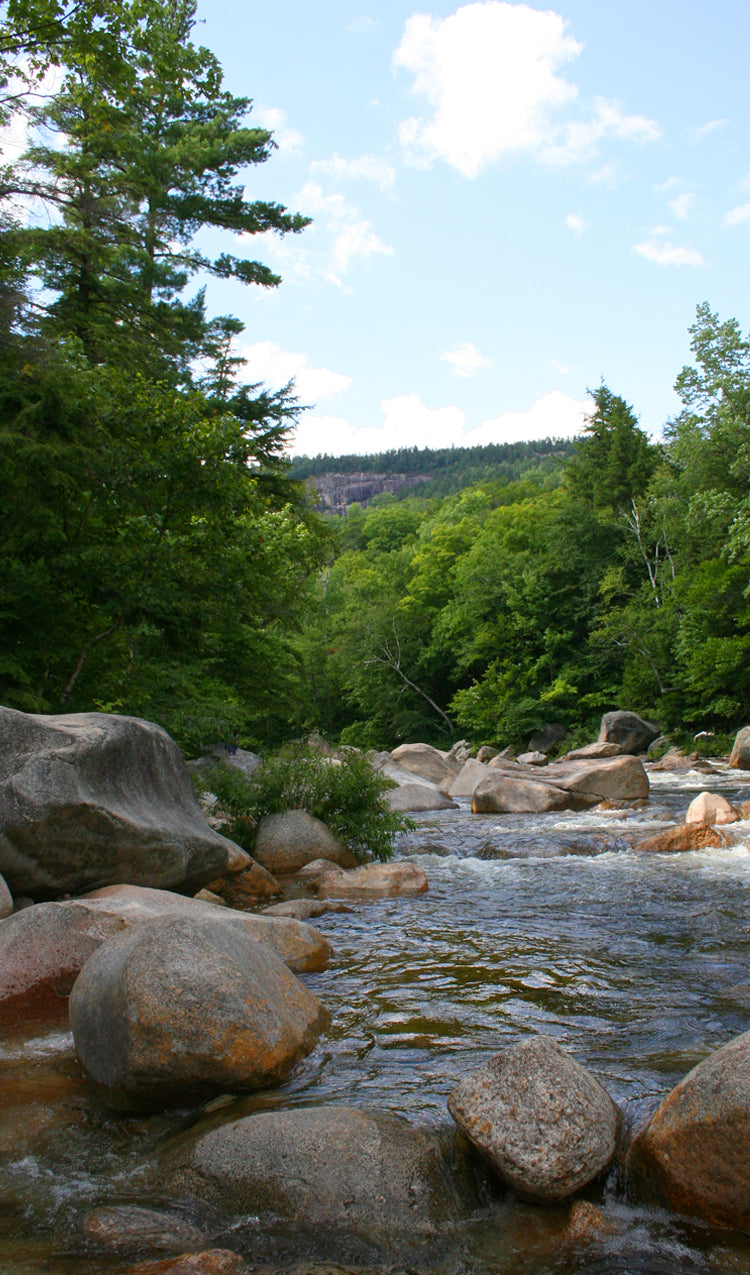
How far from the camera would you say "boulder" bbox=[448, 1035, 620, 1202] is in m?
3.48

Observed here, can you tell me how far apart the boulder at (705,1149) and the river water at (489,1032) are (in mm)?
89

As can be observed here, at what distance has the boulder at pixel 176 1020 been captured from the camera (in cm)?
429

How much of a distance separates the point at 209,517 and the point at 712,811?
916 cm

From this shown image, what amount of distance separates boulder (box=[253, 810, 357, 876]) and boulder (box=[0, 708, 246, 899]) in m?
2.77

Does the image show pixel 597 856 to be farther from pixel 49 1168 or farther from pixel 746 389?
pixel 746 389

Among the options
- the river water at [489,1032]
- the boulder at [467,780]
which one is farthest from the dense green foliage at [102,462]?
the boulder at [467,780]

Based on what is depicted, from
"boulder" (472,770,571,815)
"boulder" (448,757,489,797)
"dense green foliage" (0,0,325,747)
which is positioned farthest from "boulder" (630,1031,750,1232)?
"boulder" (448,757,489,797)

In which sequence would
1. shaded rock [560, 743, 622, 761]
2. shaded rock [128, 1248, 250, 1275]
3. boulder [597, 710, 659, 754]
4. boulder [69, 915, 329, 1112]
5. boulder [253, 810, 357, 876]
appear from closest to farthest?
1. shaded rock [128, 1248, 250, 1275]
2. boulder [69, 915, 329, 1112]
3. boulder [253, 810, 357, 876]
4. shaded rock [560, 743, 622, 761]
5. boulder [597, 710, 659, 754]

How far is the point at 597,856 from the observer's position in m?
11.8

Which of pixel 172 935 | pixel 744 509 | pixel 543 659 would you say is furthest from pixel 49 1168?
pixel 543 659

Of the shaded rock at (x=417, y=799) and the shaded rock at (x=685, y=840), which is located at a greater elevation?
the shaded rock at (x=685, y=840)

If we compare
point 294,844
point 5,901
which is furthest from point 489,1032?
point 294,844

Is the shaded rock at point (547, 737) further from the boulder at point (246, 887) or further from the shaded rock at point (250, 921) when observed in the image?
the shaded rock at point (250, 921)

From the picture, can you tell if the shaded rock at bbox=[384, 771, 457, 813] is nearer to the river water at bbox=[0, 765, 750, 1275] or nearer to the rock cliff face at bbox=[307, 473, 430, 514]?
the river water at bbox=[0, 765, 750, 1275]
